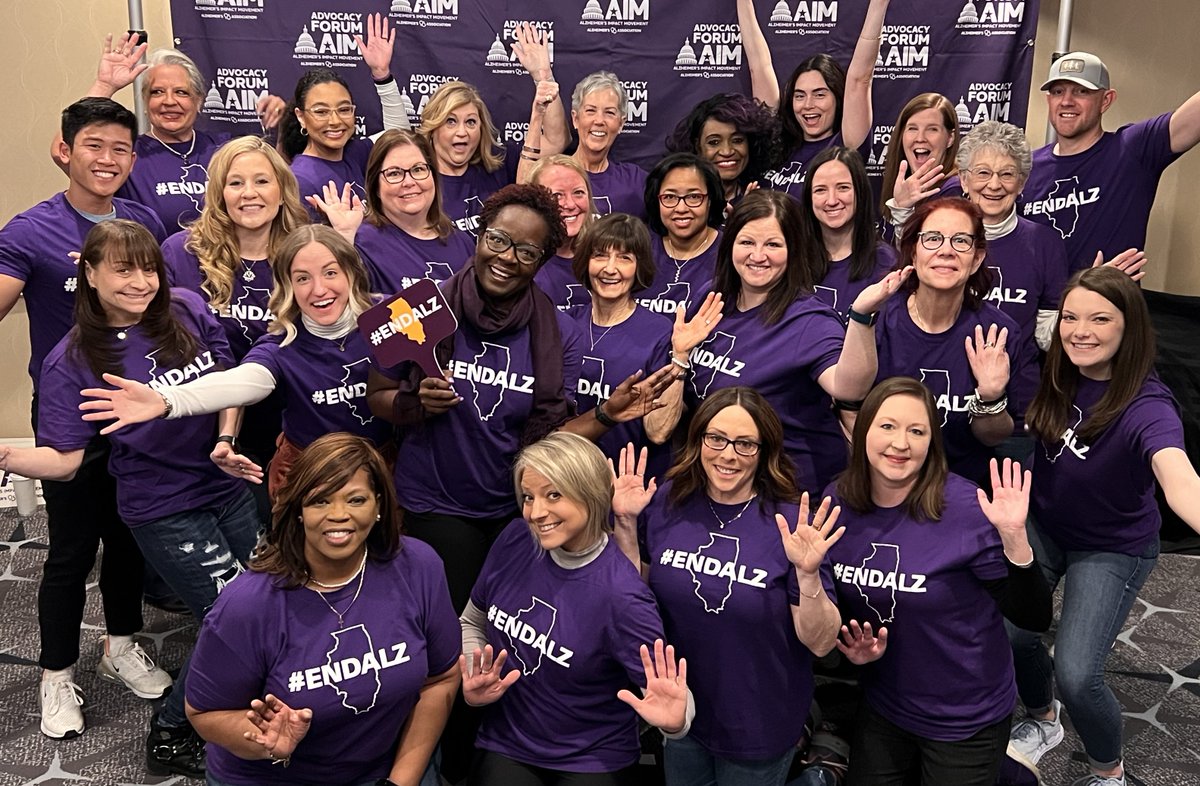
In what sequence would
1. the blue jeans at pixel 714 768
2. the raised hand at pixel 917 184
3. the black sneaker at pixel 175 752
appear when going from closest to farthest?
the blue jeans at pixel 714 768 → the black sneaker at pixel 175 752 → the raised hand at pixel 917 184

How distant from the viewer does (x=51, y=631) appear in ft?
12.7

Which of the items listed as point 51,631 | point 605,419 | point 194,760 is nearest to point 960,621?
point 605,419

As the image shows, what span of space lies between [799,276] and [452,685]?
158cm

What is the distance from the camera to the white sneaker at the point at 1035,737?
3713mm

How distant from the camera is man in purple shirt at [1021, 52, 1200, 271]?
4.28 meters

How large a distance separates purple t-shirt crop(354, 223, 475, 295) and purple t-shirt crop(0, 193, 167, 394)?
766 mm

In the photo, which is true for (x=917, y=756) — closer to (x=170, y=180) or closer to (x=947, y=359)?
(x=947, y=359)

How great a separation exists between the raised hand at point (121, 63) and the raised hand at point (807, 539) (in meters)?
3.25

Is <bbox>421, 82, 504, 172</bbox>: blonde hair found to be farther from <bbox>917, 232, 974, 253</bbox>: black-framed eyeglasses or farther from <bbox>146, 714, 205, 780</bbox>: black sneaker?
<bbox>146, 714, 205, 780</bbox>: black sneaker

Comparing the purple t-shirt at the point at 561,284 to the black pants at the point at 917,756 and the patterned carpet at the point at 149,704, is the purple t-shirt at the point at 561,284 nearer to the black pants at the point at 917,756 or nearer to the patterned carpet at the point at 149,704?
the black pants at the point at 917,756

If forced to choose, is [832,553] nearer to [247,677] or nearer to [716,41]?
[247,677]

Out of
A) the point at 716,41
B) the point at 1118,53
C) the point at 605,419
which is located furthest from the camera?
the point at 1118,53

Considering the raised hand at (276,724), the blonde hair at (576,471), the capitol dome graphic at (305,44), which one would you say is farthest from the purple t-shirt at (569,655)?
the capitol dome graphic at (305,44)

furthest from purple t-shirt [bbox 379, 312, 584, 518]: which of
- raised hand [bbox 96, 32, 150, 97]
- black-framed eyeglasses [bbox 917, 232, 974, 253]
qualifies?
raised hand [bbox 96, 32, 150, 97]
